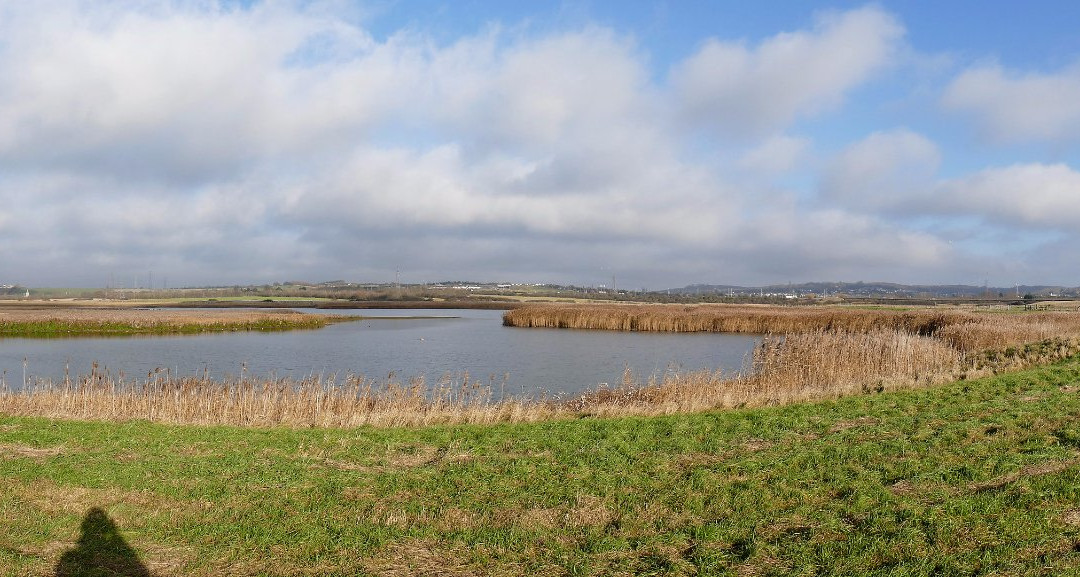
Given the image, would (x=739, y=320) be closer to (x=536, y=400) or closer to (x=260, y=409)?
(x=536, y=400)

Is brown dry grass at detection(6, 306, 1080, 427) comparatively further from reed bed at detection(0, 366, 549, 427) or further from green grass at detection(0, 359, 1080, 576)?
green grass at detection(0, 359, 1080, 576)

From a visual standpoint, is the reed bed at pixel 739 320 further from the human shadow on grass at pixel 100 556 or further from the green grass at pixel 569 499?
the human shadow on grass at pixel 100 556

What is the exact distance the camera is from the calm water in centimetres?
2280

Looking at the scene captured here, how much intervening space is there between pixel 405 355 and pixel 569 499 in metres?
23.1

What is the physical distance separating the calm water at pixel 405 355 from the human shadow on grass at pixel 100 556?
1219 cm

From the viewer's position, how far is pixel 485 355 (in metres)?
29.0

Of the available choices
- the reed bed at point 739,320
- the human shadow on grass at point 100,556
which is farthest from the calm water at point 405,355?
the human shadow on grass at point 100,556

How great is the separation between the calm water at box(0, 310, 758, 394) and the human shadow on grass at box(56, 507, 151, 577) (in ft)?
40.0

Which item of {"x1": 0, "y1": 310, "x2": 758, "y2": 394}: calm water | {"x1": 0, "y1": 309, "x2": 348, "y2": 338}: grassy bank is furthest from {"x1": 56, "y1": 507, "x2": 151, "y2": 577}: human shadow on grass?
{"x1": 0, "y1": 309, "x2": 348, "y2": 338}: grassy bank

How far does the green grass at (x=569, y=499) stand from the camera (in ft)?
17.4

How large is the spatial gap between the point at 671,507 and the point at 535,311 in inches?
1881

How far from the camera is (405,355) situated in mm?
29109

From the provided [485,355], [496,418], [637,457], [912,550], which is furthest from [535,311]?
[912,550]

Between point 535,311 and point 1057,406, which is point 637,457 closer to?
point 1057,406
